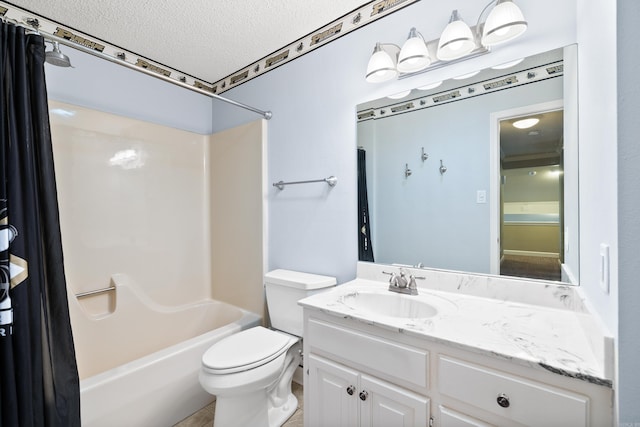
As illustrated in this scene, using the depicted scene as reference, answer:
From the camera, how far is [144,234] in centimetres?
218

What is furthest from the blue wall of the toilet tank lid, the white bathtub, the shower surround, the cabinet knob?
the cabinet knob

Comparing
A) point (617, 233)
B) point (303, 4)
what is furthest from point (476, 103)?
point (303, 4)

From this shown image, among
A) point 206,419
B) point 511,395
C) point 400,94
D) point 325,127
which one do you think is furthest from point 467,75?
point 206,419

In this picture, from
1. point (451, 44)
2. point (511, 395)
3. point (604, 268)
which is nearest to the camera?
point (604, 268)

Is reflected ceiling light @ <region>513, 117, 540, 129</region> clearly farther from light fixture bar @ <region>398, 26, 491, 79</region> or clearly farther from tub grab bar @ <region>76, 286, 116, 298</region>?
tub grab bar @ <region>76, 286, 116, 298</region>

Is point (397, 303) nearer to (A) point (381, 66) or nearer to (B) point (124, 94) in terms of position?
(A) point (381, 66)

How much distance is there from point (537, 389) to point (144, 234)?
2456 mm

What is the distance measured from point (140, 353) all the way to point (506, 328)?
233cm

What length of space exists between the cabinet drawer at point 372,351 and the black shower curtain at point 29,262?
1067mm

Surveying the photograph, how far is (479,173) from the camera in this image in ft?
4.39

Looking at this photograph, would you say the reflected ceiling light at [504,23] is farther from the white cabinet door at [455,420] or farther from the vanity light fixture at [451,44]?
the white cabinet door at [455,420]

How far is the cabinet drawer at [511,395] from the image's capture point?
2.35ft

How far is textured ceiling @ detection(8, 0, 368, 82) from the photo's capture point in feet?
5.33

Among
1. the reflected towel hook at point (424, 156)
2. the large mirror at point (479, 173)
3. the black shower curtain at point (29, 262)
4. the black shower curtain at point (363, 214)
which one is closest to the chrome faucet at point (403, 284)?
the large mirror at point (479, 173)
